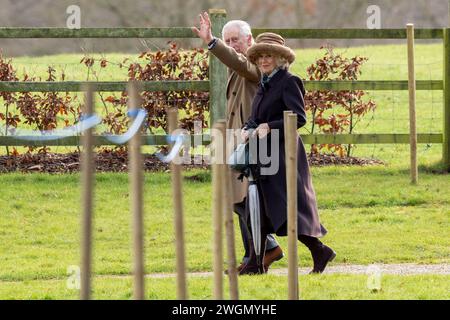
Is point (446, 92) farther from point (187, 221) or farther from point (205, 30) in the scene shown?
point (205, 30)

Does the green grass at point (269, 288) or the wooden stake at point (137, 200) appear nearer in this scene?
the wooden stake at point (137, 200)

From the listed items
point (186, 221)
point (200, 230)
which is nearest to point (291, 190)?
point (200, 230)

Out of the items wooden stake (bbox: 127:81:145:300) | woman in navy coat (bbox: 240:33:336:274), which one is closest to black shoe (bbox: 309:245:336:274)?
woman in navy coat (bbox: 240:33:336:274)

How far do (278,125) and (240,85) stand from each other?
2.34 ft

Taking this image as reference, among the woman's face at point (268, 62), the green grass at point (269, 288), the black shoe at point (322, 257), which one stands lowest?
the green grass at point (269, 288)

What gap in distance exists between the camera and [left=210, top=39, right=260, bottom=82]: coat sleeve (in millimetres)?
9211

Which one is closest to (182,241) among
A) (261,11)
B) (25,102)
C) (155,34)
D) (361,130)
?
→ (155,34)

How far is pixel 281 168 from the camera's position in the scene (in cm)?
921

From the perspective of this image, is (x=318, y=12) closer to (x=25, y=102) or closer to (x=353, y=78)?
(x=353, y=78)

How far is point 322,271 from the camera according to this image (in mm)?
9484

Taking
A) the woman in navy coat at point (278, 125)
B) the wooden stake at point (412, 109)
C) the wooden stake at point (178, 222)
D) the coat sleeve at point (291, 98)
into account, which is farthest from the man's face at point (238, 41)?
the wooden stake at point (412, 109)

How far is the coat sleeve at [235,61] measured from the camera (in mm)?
9211

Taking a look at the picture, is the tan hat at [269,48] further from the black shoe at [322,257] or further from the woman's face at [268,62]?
the black shoe at [322,257]

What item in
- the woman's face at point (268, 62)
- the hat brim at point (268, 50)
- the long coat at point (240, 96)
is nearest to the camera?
the hat brim at point (268, 50)
